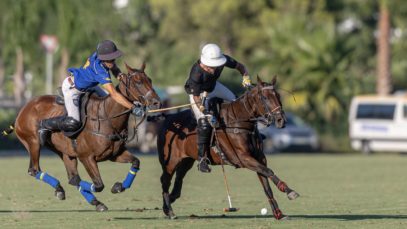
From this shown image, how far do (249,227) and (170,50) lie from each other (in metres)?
58.5

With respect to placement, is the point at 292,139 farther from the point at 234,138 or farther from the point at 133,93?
the point at 133,93

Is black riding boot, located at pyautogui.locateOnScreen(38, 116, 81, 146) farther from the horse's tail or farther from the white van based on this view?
the white van

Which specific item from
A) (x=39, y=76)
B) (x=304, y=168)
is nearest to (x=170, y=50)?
(x=39, y=76)

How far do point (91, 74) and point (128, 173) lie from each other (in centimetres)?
160

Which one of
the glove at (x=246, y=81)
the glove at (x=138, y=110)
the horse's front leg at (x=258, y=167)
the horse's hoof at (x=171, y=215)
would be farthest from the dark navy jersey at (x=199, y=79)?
the horse's hoof at (x=171, y=215)

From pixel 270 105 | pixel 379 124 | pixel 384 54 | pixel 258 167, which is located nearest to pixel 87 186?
pixel 258 167

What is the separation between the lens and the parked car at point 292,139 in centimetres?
4528

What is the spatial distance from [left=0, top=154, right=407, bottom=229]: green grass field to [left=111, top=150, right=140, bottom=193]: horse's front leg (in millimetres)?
468

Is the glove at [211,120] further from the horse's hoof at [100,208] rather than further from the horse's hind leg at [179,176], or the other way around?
the horse's hoof at [100,208]

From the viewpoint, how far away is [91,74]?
16.1 m

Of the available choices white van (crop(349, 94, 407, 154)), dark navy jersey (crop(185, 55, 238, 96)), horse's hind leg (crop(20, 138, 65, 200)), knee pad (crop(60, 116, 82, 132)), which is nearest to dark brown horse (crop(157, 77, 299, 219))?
dark navy jersey (crop(185, 55, 238, 96))

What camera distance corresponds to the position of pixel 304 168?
105 feet

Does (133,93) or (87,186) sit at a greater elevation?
(133,93)

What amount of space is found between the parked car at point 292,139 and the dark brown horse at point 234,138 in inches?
1116
